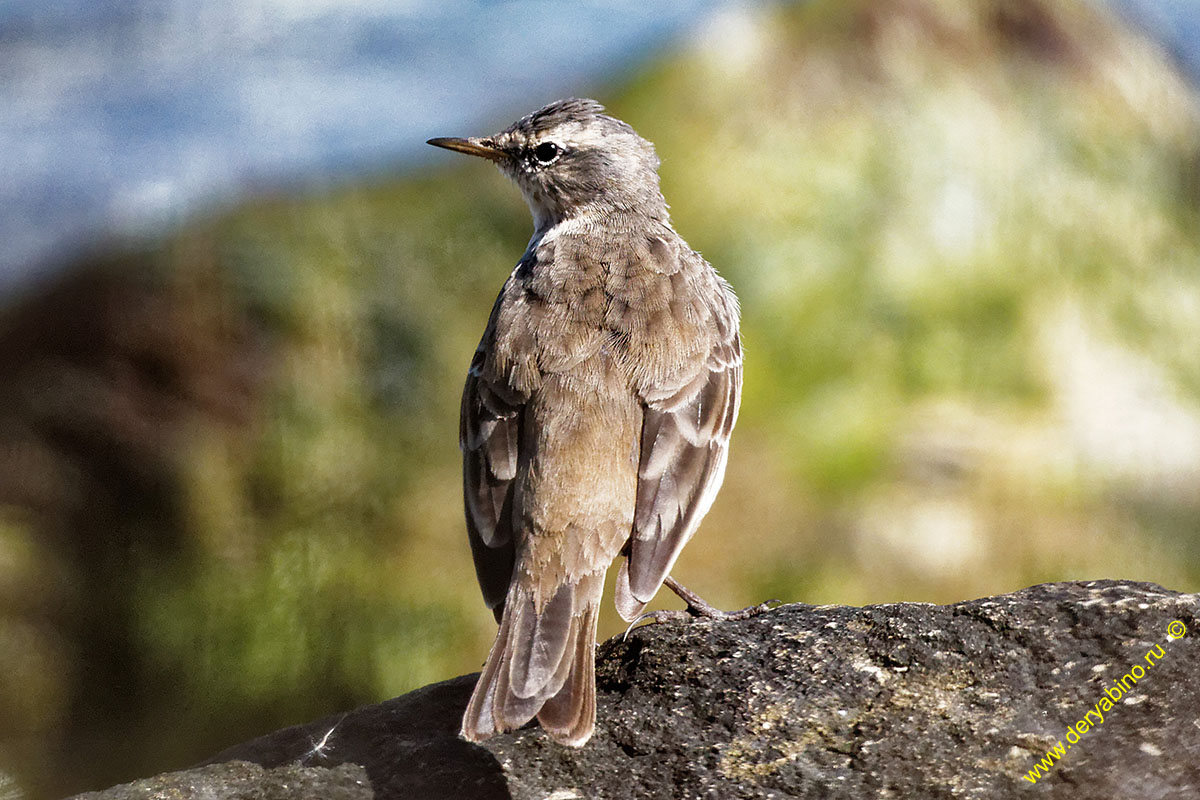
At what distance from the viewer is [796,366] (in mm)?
9445

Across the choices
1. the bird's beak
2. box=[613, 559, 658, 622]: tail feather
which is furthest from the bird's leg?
the bird's beak

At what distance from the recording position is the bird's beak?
7168mm

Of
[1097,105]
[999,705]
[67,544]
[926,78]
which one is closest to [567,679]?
[999,705]

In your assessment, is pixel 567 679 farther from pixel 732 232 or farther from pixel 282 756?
pixel 732 232

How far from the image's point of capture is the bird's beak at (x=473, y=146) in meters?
7.17

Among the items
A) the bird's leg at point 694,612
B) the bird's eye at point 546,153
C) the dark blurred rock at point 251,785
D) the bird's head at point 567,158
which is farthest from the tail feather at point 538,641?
the bird's eye at point 546,153

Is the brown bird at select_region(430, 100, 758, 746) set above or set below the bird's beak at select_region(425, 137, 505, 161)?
below

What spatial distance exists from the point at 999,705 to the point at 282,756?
2823 mm

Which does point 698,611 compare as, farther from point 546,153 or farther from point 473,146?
point 473,146

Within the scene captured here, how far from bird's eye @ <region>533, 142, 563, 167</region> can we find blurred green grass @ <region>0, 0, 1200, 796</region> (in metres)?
2.36

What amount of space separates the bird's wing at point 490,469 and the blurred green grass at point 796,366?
3.18 m

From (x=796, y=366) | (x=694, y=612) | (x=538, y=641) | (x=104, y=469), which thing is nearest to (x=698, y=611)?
(x=694, y=612)

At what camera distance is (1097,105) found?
36.2 ft

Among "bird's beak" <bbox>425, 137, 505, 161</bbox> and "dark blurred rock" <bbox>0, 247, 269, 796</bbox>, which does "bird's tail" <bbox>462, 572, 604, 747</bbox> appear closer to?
"bird's beak" <bbox>425, 137, 505, 161</bbox>
